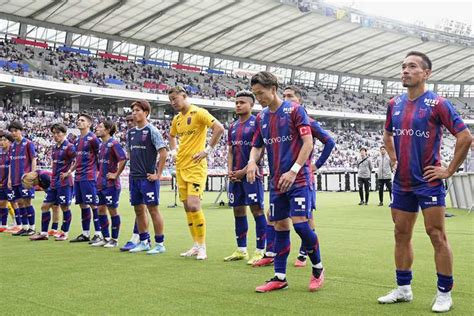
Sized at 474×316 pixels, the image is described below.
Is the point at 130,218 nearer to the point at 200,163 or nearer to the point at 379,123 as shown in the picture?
the point at 200,163

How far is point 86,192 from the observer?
880 cm

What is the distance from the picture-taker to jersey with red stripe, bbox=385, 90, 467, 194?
4121mm

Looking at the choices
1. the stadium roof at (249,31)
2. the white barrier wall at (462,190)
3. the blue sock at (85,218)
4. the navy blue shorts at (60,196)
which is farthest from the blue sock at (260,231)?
the stadium roof at (249,31)

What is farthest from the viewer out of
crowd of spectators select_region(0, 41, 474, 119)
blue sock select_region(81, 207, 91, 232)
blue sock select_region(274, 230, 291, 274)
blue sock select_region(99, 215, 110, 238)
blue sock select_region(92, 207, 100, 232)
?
crowd of spectators select_region(0, 41, 474, 119)

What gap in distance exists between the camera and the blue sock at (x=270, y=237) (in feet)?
21.3

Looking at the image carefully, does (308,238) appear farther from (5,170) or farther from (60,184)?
(5,170)

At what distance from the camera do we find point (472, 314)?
387 cm

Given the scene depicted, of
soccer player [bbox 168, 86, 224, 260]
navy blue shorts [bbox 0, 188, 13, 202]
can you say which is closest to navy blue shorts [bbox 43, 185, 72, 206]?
navy blue shorts [bbox 0, 188, 13, 202]

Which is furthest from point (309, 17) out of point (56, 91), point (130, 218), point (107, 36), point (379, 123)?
point (130, 218)

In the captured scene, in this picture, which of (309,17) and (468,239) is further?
(309,17)

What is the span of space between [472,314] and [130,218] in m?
10.5

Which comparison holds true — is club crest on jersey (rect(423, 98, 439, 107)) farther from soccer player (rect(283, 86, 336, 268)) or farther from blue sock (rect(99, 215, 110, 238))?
blue sock (rect(99, 215, 110, 238))

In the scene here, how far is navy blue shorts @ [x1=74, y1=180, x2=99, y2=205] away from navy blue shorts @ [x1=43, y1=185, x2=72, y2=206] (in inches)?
14.1

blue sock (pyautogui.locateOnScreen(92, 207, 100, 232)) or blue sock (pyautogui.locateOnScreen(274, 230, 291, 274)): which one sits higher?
blue sock (pyautogui.locateOnScreen(274, 230, 291, 274))
